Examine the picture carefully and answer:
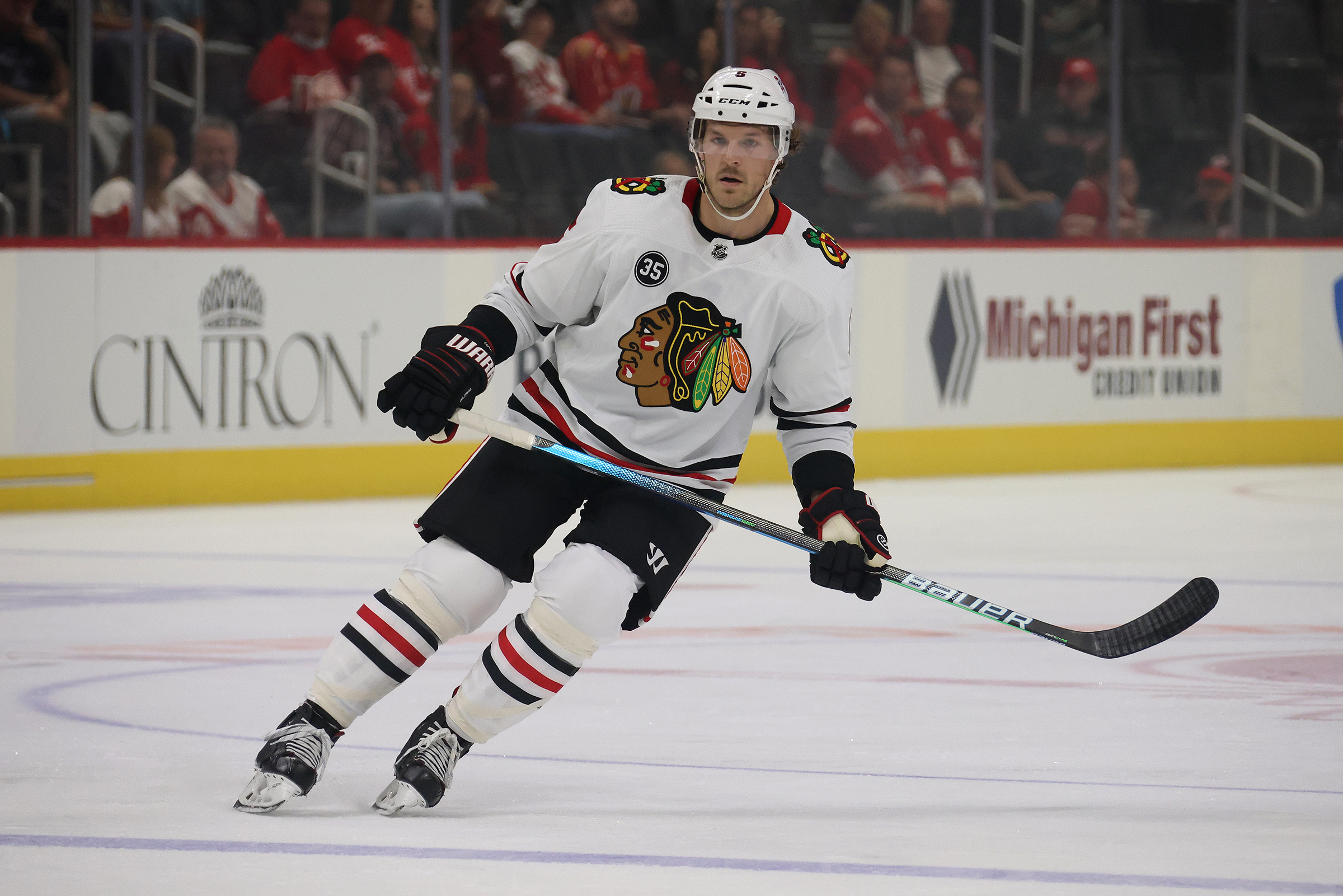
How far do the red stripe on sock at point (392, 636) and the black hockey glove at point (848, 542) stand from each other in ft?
1.94

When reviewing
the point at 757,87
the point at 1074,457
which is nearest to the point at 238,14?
the point at 1074,457

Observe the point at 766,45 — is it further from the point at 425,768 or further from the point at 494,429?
the point at 425,768

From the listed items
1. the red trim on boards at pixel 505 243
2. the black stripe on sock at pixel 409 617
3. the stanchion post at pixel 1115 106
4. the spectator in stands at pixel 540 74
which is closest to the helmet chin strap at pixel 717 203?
the black stripe on sock at pixel 409 617

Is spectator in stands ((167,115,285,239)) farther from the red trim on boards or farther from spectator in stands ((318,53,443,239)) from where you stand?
spectator in stands ((318,53,443,239))

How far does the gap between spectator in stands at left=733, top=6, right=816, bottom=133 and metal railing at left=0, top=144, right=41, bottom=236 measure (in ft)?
9.65

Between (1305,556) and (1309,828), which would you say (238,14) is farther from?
(1309,828)

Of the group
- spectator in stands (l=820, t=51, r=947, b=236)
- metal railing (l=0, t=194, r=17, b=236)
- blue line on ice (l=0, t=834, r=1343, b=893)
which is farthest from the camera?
spectator in stands (l=820, t=51, r=947, b=236)

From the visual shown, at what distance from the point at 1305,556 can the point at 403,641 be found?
3.90 m

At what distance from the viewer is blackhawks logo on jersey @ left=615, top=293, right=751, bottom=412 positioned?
291 cm

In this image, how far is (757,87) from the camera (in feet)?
9.68

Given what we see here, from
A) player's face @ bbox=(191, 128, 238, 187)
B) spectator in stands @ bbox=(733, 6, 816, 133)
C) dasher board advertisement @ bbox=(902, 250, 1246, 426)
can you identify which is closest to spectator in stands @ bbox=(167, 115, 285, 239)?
player's face @ bbox=(191, 128, 238, 187)

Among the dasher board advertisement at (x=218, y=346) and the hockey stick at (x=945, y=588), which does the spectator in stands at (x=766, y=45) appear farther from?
the hockey stick at (x=945, y=588)

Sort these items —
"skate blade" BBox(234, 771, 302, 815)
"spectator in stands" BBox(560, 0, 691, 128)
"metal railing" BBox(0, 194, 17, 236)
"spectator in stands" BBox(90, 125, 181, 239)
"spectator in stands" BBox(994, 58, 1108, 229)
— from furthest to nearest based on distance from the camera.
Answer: "spectator in stands" BBox(994, 58, 1108, 229)
"spectator in stands" BBox(560, 0, 691, 128)
"spectator in stands" BBox(90, 125, 181, 239)
"metal railing" BBox(0, 194, 17, 236)
"skate blade" BBox(234, 771, 302, 815)

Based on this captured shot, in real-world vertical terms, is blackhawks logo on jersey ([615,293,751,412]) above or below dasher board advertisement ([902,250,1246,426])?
above
